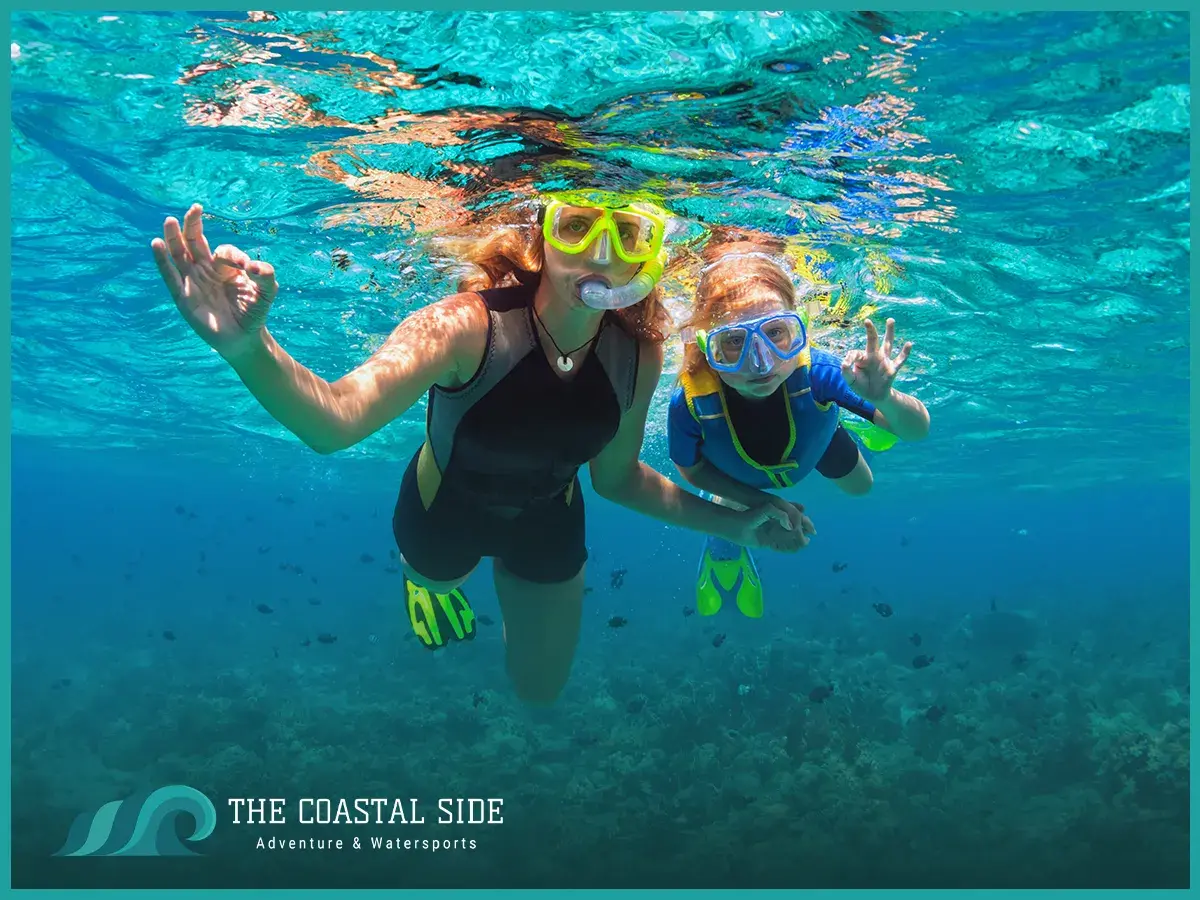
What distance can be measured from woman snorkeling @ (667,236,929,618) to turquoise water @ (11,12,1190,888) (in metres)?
2.40

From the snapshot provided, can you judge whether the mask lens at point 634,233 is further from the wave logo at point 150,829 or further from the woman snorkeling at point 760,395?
the wave logo at point 150,829

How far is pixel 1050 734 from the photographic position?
1997cm

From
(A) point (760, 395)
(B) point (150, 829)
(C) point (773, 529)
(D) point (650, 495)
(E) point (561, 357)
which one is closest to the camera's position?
(E) point (561, 357)

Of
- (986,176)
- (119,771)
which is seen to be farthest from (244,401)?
(986,176)

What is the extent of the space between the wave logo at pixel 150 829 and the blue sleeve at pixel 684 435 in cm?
1547

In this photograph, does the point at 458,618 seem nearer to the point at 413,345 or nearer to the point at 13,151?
the point at 413,345

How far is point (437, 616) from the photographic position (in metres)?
7.39

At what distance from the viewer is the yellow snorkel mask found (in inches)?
189

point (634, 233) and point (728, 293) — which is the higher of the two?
point (634, 233)

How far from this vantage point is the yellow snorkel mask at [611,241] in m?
4.79

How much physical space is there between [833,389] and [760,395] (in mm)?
682

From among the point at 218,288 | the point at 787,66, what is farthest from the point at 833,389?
the point at 218,288

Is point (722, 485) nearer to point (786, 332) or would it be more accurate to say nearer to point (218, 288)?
point (786, 332)

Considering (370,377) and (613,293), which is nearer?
Answer: (370,377)
